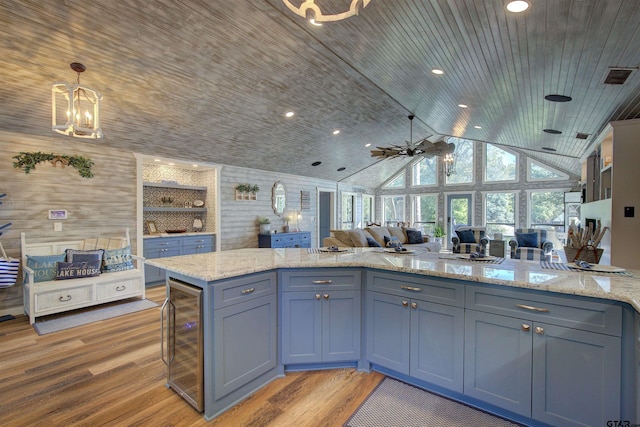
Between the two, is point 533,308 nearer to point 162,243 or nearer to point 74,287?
point 74,287

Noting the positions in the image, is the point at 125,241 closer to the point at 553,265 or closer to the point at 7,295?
the point at 7,295

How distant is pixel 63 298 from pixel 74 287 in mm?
167

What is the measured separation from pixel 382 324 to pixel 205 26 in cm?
328

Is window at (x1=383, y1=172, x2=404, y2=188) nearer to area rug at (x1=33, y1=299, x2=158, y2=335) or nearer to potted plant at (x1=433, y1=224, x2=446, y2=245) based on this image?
potted plant at (x1=433, y1=224, x2=446, y2=245)

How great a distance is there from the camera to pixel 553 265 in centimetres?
239

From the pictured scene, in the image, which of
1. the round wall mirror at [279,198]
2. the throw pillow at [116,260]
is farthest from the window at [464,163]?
the throw pillow at [116,260]

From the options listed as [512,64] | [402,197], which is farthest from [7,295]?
[402,197]

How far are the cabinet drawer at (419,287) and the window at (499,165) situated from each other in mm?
9174

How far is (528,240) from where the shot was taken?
260 inches

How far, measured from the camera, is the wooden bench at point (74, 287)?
12.7ft

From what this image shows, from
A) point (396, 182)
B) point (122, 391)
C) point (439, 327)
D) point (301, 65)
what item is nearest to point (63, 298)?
point (122, 391)

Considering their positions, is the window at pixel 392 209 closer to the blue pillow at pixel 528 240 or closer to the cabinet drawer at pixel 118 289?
the blue pillow at pixel 528 240

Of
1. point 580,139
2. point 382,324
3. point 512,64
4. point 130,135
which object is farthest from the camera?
point 580,139

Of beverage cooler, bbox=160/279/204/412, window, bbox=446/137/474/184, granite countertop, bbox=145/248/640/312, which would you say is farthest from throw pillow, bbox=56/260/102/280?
window, bbox=446/137/474/184
